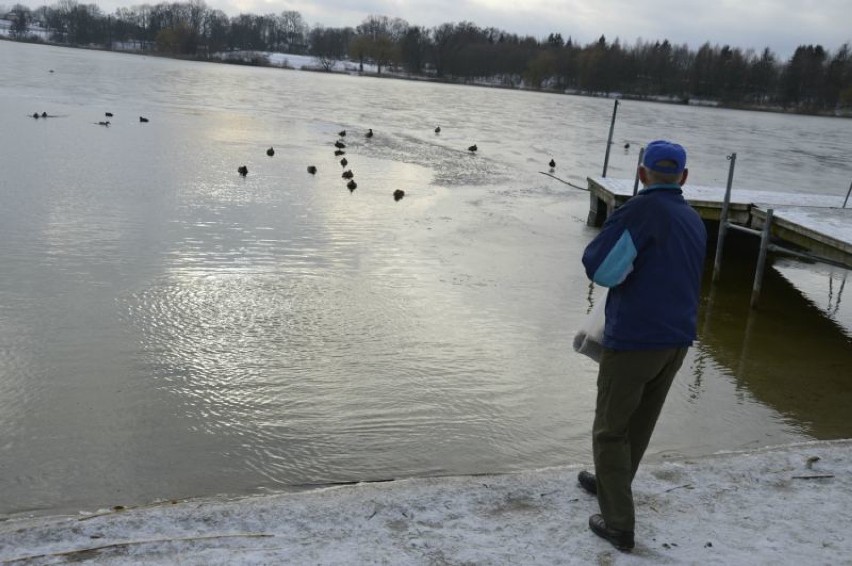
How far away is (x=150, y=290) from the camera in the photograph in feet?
29.4

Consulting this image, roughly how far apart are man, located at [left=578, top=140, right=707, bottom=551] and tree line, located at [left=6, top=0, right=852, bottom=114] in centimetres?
11479

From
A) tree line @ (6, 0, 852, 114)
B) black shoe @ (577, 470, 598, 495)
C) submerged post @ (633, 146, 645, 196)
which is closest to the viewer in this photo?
black shoe @ (577, 470, 598, 495)

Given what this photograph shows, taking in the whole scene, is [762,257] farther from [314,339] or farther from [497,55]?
[497,55]

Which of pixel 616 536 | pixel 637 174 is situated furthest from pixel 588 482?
pixel 637 174

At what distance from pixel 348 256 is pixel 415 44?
138m

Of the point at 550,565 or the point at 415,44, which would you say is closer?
the point at 550,565

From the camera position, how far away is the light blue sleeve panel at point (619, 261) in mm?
3301

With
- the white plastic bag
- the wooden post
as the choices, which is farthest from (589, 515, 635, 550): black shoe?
the wooden post

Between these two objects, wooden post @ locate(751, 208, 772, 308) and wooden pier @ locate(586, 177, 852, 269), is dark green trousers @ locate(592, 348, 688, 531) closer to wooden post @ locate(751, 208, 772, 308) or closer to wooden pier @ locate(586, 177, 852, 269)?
wooden pier @ locate(586, 177, 852, 269)

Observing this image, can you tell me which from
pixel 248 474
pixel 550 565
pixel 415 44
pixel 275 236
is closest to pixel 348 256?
pixel 275 236

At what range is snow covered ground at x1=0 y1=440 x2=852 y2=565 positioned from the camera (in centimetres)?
340

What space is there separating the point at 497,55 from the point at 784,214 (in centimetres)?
13111

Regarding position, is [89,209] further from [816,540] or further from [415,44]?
[415,44]

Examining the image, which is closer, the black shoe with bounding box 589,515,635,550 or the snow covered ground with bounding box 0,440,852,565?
the snow covered ground with bounding box 0,440,852,565
